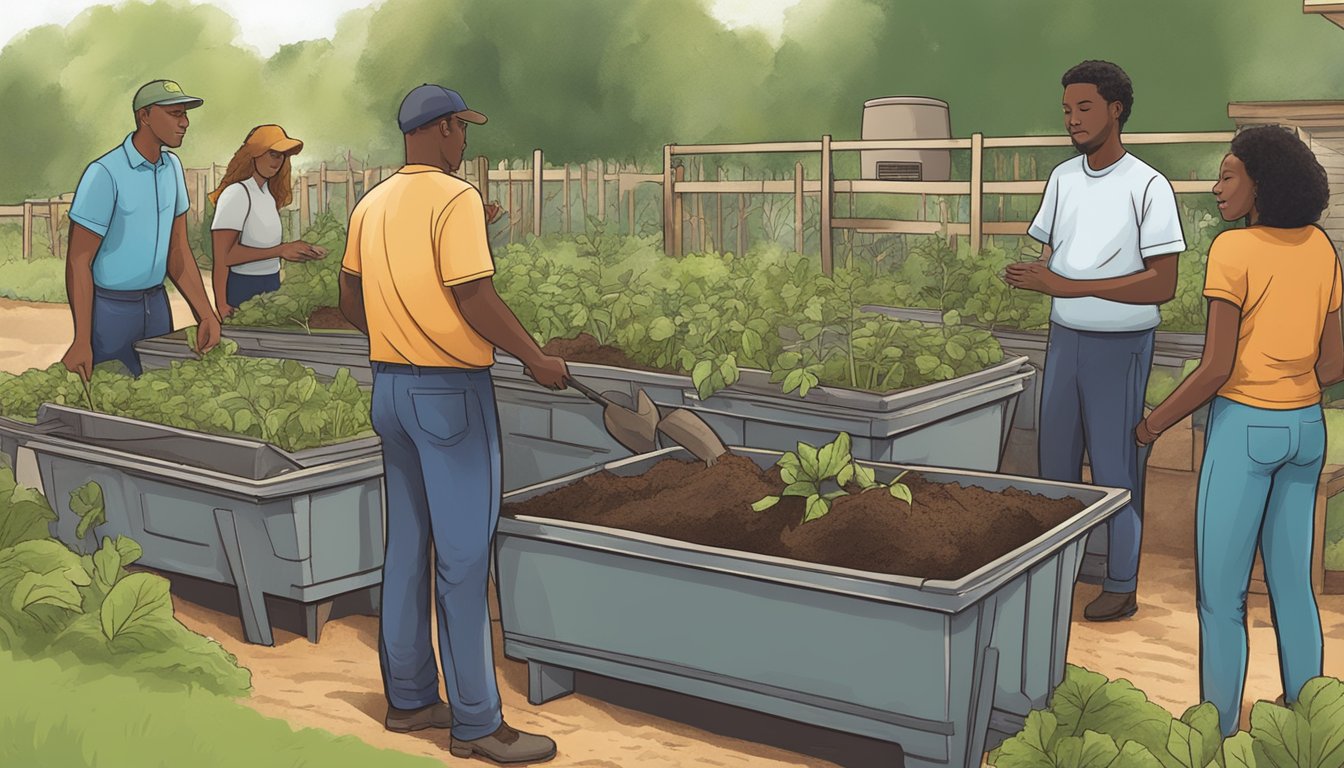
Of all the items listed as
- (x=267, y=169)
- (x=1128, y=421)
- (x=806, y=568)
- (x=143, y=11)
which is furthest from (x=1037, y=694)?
(x=143, y=11)

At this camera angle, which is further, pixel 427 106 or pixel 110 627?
pixel 110 627

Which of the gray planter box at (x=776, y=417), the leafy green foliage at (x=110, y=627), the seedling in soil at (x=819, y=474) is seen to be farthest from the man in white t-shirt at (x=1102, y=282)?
the leafy green foliage at (x=110, y=627)

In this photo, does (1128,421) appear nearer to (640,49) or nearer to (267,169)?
(267,169)

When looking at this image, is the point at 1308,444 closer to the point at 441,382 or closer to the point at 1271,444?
the point at 1271,444

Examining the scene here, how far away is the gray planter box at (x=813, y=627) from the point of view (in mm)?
3146

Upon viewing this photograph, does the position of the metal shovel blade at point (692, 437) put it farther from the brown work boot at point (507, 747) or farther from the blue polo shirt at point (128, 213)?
the blue polo shirt at point (128, 213)

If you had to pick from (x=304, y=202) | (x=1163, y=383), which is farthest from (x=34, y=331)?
(x=1163, y=383)

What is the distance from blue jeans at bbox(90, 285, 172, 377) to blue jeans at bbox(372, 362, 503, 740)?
2.15 m

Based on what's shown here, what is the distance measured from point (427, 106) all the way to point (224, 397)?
70.3 inches

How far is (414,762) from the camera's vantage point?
299cm

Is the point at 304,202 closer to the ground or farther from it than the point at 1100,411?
farther from it

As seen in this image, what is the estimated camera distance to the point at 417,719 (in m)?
3.77

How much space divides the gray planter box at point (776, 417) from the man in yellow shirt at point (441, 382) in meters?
1.38

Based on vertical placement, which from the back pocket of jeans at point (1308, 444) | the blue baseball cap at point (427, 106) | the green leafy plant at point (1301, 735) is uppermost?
the blue baseball cap at point (427, 106)
